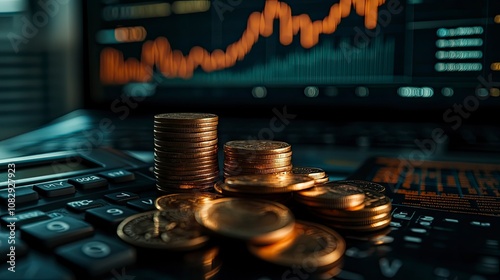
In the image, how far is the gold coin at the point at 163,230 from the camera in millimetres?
479

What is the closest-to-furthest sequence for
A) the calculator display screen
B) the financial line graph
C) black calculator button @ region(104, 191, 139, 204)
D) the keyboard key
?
1. the keyboard key
2. black calculator button @ region(104, 191, 139, 204)
3. the calculator display screen
4. the financial line graph

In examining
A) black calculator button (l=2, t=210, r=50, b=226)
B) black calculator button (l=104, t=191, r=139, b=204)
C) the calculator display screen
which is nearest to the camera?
black calculator button (l=2, t=210, r=50, b=226)

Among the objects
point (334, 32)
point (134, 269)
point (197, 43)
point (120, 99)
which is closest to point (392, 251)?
point (134, 269)

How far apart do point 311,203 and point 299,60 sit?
84 cm

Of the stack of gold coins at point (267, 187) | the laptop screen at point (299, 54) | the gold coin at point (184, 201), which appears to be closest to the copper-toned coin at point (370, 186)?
the stack of gold coins at point (267, 187)

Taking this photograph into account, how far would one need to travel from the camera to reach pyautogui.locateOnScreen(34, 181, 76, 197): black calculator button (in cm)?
67

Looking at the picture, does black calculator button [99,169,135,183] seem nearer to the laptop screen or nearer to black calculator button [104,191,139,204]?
black calculator button [104,191,139,204]

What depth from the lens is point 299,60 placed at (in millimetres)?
1351

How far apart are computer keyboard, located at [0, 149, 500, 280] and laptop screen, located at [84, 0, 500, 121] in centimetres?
63

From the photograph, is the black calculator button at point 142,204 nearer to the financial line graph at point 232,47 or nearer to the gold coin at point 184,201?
the gold coin at point 184,201

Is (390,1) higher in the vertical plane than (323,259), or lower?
higher

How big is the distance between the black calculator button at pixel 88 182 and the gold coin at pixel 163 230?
0.18m

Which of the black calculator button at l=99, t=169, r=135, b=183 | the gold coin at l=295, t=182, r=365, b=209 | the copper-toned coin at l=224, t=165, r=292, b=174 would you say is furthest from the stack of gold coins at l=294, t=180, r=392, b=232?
the black calculator button at l=99, t=169, r=135, b=183

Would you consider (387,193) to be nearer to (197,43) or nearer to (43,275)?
(43,275)
